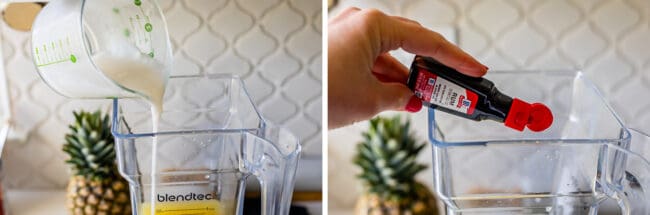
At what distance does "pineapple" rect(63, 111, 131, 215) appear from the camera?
0.83m

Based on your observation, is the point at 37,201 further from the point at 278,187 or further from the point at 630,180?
the point at 630,180

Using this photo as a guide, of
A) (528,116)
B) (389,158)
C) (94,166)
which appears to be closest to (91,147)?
(94,166)

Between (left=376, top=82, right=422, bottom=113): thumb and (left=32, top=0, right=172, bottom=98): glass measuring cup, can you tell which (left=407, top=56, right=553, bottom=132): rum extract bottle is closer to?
(left=376, top=82, right=422, bottom=113): thumb

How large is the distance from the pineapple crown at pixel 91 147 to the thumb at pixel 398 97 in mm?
303

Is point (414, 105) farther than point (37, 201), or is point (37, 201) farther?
point (37, 201)

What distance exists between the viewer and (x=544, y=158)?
0.71m

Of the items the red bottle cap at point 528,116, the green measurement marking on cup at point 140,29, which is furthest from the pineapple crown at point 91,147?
the red bottle cap at point 528,116

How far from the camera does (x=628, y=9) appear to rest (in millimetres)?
730

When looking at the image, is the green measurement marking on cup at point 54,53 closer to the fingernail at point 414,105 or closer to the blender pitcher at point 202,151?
the blender pitcher at point 202,151

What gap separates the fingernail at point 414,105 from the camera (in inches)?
28.8

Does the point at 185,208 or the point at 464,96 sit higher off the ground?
the point at 464,96

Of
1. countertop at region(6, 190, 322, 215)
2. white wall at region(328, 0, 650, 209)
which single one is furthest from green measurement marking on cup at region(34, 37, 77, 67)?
white wall at region(328, 0, 650, 209)

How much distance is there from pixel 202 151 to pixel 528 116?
1.06ft

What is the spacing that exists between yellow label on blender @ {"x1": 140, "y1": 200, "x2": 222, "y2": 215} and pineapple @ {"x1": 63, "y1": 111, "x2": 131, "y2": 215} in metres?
0.06
